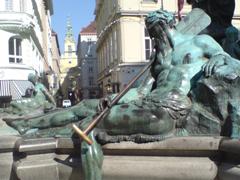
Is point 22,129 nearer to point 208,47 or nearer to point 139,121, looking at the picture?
point 139,121

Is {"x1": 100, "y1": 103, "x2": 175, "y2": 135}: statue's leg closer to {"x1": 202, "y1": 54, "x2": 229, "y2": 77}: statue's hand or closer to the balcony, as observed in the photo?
{"x1": 202, "y1": 54, "x2": 229, "y2": 77}: statue's hand

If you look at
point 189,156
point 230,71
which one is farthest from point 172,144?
point 230,71

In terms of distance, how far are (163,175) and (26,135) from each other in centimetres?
160

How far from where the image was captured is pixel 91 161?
13.1 feet

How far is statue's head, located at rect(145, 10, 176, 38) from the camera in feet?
15.4

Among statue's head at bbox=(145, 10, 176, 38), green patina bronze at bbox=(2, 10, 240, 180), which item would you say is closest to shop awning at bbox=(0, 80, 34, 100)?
green patina bronze at bbox=(2, 10, 240, 180)

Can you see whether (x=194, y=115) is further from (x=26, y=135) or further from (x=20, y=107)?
(x=20, y=107)

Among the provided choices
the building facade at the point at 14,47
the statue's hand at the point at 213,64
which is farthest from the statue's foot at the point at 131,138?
the building facade at the point at 14,47

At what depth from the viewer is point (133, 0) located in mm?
44438

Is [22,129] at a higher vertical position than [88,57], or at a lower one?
lower

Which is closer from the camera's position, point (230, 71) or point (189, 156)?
point (189, 156)

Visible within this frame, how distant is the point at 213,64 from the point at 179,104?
1.37 feet

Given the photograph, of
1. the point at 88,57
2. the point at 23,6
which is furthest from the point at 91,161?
the point at 88,57

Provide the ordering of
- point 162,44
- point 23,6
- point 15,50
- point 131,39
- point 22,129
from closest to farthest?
point 162,44 < point 22,129 < point 15,50 < point 23,6 < point 131,39
